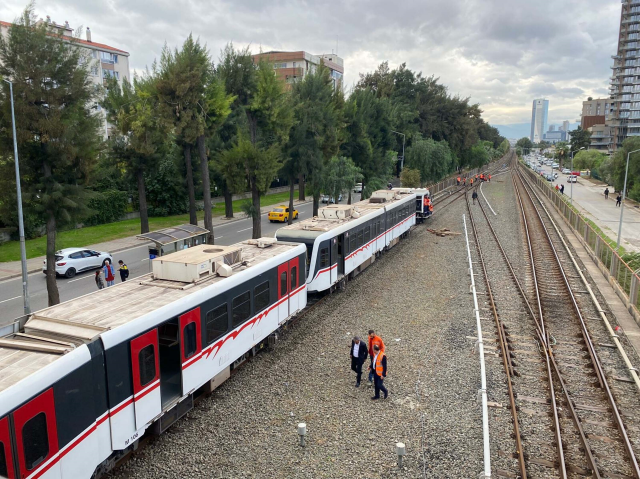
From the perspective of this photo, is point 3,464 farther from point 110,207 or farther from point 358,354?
point 110,207

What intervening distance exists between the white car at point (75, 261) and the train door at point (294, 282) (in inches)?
495

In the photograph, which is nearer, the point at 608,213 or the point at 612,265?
the point at 612,265

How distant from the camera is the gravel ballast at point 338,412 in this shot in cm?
917

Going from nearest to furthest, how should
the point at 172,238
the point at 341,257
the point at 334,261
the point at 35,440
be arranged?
the point at 35,440 < the point at 334,261 < the point at 341,257 < the point at 172,238

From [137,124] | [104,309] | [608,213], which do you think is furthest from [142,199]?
[608,213]

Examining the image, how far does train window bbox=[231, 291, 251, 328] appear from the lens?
11.7m

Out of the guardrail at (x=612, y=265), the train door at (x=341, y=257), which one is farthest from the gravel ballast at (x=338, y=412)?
the guardrail at (x=612, y=265)

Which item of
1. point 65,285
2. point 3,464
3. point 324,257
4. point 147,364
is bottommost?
→ point 65,285

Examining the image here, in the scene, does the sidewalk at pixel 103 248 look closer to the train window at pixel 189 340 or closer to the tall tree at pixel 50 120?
the tall tree at pixel 50 120

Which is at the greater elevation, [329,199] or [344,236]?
[344,236]

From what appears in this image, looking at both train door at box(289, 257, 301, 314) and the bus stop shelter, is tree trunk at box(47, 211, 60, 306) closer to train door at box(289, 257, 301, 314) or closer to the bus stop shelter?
the bus stop shelter

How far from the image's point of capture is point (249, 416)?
35.6 feet

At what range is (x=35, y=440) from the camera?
21.6ft

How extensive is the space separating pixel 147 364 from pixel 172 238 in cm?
1407
